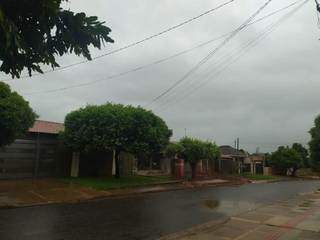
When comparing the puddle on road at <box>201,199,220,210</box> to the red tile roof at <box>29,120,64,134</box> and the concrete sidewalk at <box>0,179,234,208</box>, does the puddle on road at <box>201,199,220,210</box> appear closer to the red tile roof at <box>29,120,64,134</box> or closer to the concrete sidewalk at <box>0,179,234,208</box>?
the concrete sidewalk at <box>0,179,234,208</box>

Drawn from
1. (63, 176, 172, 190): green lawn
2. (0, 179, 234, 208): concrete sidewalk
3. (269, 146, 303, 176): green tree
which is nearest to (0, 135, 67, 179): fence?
(0, 179, 234, 208): concrete sidewalk

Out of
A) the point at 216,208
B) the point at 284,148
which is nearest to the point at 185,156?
the point at 216,208

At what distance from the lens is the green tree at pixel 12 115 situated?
20062 mm

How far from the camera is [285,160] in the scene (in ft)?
224

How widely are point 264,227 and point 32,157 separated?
16085mm

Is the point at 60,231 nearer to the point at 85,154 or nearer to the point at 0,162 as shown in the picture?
the point at 0,162

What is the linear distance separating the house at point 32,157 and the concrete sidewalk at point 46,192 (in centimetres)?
81

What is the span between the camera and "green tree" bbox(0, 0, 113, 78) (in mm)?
4945

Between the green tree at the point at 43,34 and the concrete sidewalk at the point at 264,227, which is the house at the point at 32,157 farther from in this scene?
the green tree at the point at 43,34

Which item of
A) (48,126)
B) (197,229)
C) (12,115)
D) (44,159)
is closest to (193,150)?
(48,126)

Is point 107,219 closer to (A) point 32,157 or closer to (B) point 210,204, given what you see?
(B) point 210,204

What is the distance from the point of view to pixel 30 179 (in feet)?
86.3

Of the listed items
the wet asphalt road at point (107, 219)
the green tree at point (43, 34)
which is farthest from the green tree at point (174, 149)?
the green tree at point (43, 34)

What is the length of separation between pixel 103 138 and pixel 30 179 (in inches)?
188
